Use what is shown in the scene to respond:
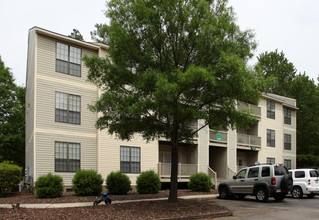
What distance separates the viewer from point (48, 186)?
1845 cm

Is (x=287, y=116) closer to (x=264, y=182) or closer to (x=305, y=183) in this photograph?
(x=305, y=183)

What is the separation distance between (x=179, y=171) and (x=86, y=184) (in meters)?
8.99

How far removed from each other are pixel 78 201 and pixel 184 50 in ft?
28.3

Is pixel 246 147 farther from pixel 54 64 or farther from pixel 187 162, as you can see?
pixel 54 64

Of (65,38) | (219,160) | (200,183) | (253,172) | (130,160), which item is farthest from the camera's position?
(219,160)

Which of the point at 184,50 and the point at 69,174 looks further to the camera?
the point at 69,174

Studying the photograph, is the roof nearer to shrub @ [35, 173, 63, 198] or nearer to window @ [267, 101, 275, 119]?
shrub @ [35, 173, 63, 198]

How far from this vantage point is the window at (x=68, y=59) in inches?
860

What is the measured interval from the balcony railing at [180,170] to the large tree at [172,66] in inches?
386

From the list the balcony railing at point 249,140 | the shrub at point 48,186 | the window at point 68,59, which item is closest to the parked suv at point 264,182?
the shrub at point 48,186

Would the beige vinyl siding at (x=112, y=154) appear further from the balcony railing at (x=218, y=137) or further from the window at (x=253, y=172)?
the window at (x=253, y=172)

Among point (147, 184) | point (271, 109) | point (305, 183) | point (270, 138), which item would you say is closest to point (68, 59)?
point (147, 184)

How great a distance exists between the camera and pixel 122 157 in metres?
23.7

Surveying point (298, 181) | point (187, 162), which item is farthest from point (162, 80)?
point (187, 162)
